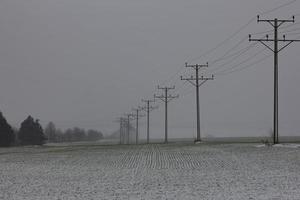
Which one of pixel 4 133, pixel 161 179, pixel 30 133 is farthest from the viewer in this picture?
pixel 30 133

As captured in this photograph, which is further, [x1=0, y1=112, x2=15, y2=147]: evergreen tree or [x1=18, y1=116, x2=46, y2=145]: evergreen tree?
[x1=18, y1=116, x2=46, y2=145]: evergreen tree

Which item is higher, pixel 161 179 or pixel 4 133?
pixel 161 179

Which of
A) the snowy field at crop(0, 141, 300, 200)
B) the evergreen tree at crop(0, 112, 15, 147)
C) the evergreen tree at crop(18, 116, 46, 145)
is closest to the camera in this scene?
the snowy field at crop(0, 141, 300, 200)

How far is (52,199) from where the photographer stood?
70.4 ft

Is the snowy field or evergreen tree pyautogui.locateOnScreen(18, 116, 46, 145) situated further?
evergreen tree pyautogui.locateOnScreen(18, 116, 46, 145)

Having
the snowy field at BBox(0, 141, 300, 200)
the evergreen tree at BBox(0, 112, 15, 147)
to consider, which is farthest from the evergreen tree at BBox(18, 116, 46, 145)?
the snowy field at BBox(0, 141, 300, 200)

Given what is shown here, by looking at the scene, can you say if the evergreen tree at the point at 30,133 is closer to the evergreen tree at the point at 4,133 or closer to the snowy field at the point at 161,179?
the evergreen tree at the point at 4,133

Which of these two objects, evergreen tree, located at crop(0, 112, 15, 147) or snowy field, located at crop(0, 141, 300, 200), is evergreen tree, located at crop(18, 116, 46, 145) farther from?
snowy field, located at crop(0, 141, 300, 200)

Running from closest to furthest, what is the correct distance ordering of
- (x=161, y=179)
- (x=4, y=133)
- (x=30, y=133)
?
(x=161, y=179) → (x=4, y=133) → (x=30, y=133)

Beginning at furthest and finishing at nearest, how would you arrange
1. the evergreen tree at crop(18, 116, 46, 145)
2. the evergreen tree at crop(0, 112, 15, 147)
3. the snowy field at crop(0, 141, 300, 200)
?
the evergreen tree at crop(18, 116, 46, 145), the evergreen tree at crop(0, 112, 15, 147), the snowy field at crop(0, 141, 300, 200)

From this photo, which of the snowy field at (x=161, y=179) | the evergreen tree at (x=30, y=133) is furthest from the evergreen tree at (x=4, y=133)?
the snowy field at (x=161, y=179)

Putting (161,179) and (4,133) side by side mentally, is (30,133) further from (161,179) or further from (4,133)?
(161,179)

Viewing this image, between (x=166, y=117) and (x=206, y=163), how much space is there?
249 ft

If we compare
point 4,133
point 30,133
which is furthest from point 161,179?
A: point 30,133
